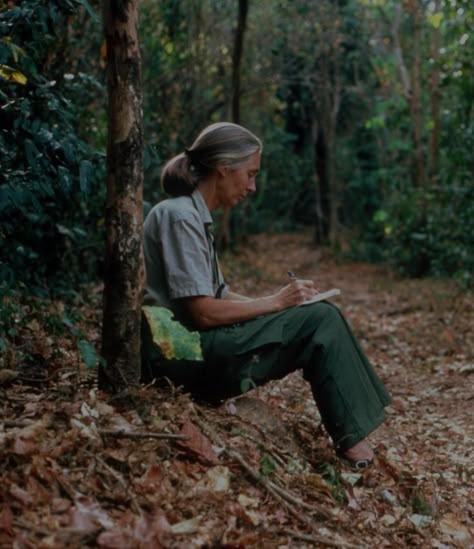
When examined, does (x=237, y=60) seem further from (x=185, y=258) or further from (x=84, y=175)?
(x=185, y=258)

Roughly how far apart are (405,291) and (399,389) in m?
5.06

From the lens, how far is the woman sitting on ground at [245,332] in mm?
→ 3652

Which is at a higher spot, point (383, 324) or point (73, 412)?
point (73, 412)

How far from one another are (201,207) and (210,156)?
25cm

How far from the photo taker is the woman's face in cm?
391

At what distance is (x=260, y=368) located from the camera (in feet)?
12.3

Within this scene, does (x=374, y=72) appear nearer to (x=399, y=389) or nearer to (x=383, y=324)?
(x=383, y=324)

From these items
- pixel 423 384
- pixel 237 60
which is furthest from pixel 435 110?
pixel 423 384

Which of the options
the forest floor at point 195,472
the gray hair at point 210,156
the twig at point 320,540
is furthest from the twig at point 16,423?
the gray hair at point 210,156

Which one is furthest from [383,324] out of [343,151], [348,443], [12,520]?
[343,151]

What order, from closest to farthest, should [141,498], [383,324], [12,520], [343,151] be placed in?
[12,520] < [141,498] < [383,324] < [343,151]

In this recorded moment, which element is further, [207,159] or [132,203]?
[207,159]

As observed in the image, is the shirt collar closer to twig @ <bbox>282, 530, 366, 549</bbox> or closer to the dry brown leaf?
the dry brown leaf

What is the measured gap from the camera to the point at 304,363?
3.72 metres
